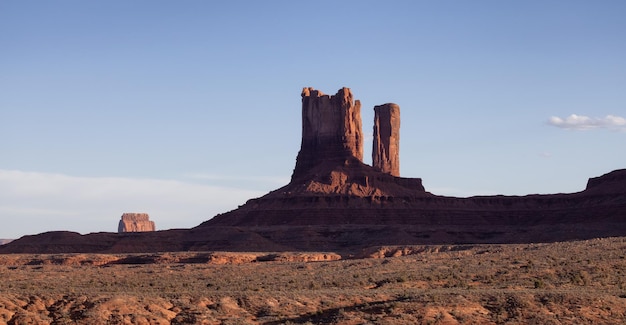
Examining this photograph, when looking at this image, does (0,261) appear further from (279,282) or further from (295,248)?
(279,282)

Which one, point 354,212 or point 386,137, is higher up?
point 386,137

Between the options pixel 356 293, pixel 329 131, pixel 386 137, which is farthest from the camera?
pixel 386 137

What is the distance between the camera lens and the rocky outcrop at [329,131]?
131500 millimetres

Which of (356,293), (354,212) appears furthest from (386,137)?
(356,293)

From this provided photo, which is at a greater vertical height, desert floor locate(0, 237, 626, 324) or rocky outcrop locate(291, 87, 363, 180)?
rocky outcrop locate(291, 87, 363, 180)

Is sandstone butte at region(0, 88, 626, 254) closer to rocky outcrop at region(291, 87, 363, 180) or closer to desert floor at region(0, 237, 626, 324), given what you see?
rocky outcrop at region(291, 87, 363, 180)

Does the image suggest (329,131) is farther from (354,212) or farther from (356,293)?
(356,293)

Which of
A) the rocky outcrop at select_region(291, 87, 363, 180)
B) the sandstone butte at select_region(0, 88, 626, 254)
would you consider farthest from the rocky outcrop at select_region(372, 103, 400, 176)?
the rocky outcrop at select_region(291, 87, 363, 180)

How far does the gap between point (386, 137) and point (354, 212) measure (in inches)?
992

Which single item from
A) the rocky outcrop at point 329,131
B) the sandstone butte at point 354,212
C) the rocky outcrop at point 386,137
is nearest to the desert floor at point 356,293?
the sandstone butte at point 354,212

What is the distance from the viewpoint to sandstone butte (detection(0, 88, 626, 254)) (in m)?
104

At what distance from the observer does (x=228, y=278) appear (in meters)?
51.3

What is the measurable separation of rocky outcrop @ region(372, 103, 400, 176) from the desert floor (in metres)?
75.4

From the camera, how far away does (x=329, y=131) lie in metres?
133
